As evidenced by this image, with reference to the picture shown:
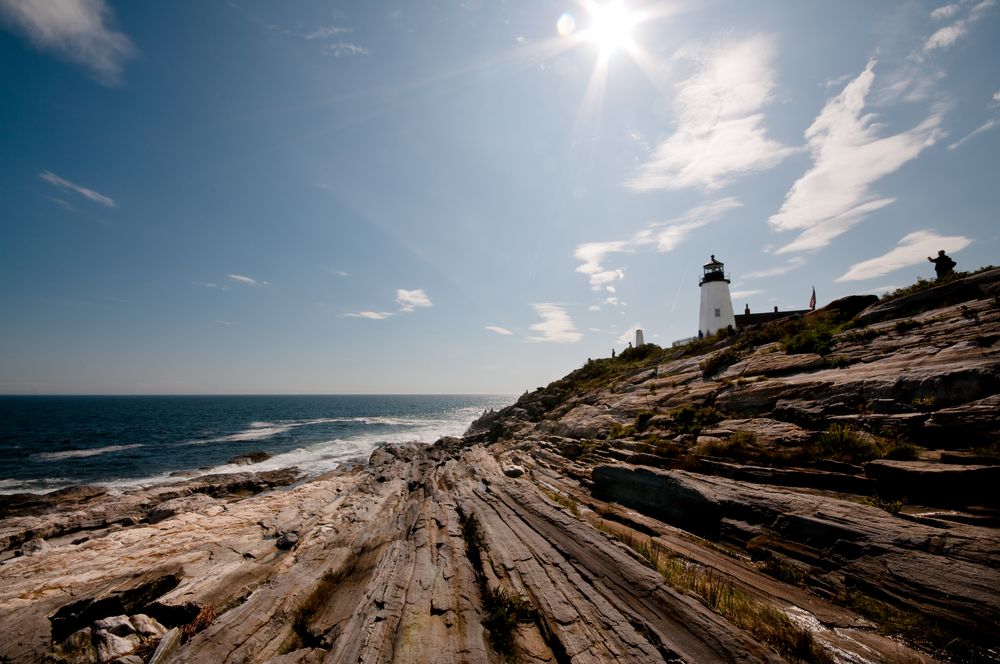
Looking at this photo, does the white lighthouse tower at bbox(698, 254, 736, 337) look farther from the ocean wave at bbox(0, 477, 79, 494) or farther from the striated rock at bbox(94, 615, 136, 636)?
the ocean wave at bbox(0, 477, 79, 494)

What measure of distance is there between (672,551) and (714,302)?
130ft

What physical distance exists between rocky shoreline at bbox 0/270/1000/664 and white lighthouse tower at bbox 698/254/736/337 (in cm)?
2155

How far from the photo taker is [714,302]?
42.1 m

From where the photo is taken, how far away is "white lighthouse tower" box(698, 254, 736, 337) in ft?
136

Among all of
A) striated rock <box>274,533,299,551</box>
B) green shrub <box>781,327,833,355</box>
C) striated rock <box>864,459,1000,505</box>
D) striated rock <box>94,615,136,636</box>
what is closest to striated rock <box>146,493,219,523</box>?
striated rock <box>274,533,299,551</box>

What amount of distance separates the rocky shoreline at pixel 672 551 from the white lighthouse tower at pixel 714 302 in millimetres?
21548

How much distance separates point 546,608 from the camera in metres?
7.64

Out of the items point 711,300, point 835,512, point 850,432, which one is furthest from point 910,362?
point 711,300

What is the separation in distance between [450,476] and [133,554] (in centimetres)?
1484

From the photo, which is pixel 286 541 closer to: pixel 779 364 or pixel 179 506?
pixel 179 506

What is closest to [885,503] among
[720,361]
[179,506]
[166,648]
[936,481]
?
[936,481]

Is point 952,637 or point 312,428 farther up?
point 952,637

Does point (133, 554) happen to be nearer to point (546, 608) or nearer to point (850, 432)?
point (546, 608)

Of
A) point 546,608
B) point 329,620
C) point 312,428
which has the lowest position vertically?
point 312,428
